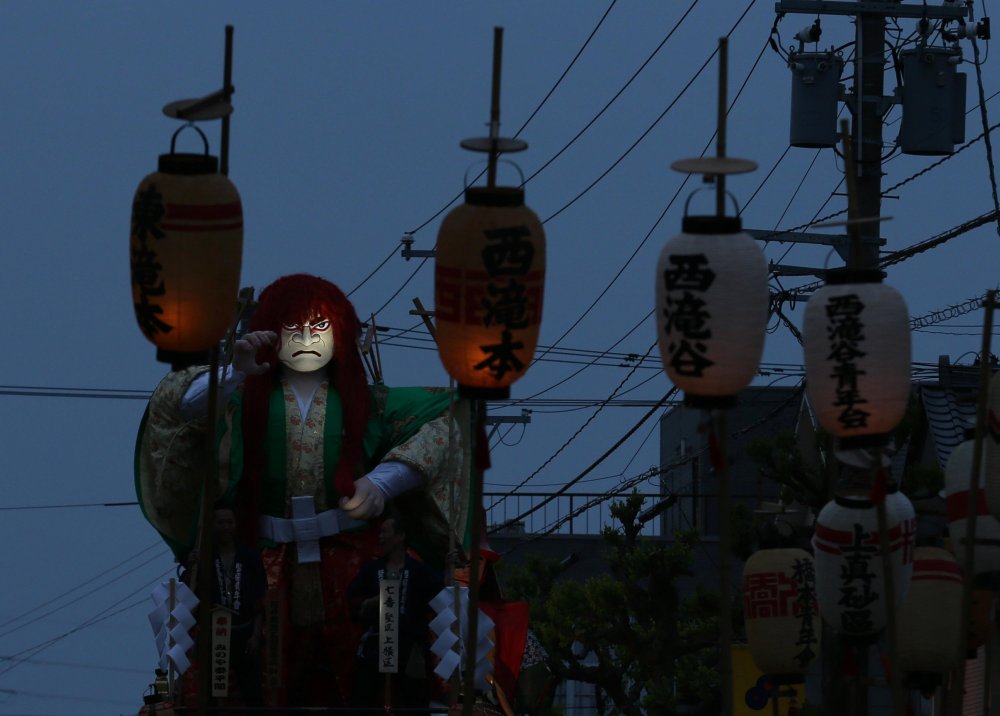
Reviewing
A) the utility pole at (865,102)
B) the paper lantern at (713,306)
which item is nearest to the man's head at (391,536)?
the paper lantern at (713,306)

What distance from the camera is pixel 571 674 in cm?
1917

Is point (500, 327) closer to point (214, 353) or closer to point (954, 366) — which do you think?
point (214, 353)

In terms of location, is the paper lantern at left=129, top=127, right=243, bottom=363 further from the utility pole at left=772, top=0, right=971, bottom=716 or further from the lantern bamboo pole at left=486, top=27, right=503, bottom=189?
the utility pole at left=772, top=0, right=971, bottom=716

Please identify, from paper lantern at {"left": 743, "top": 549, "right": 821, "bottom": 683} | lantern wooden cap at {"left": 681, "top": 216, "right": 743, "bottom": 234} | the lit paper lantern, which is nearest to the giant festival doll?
paper lantern at {"left": 743, "top": 549, "right": 821, "bottom": 683}

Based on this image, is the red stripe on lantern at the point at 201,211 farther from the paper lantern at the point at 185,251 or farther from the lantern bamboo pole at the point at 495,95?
the lantern bamboo pole at the point at 495,95

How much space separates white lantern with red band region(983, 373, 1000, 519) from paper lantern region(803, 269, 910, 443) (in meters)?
0.85

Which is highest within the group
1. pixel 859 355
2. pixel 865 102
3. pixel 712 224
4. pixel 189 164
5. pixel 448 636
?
pixel 865 102

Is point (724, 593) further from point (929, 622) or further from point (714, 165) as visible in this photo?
point (929, 622)

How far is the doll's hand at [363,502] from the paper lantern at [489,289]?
7.23 ft

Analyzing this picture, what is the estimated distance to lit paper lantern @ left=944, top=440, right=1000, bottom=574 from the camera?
998cm

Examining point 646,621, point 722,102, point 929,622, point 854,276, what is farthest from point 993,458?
point 646,621

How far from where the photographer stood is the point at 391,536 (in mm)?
Result: 10133

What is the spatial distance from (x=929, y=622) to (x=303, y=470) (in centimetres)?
373

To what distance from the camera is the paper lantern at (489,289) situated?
796 cm
